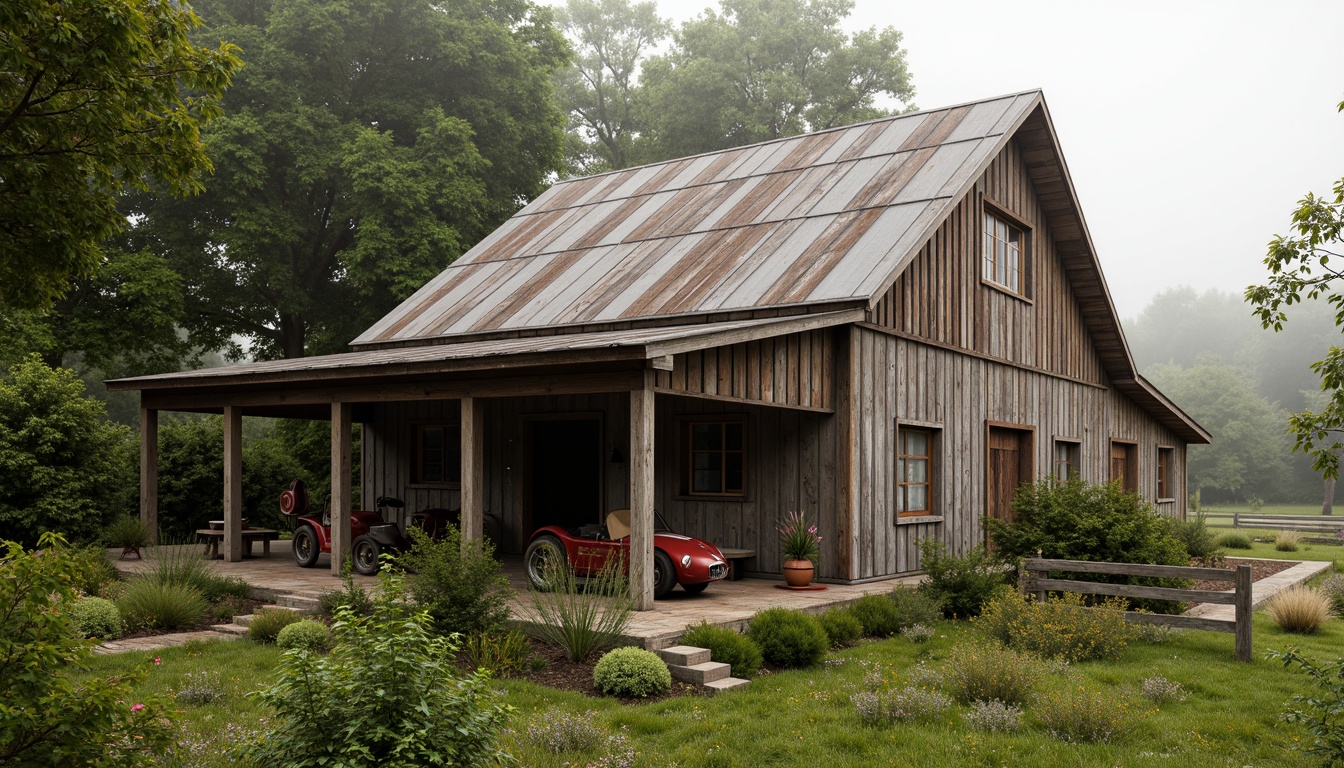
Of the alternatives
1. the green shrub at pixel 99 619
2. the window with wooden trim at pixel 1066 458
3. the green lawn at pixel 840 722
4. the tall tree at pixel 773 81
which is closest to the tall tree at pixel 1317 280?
the green lawn at pixel 840 722

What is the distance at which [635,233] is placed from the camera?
641 inches

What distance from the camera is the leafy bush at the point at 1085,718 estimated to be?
6664 millimetres

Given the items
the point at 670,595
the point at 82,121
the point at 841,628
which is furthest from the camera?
the point at 670,595

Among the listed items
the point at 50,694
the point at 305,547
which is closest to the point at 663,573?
the point at 305,547

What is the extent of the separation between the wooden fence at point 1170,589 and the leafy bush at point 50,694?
804 centimetres

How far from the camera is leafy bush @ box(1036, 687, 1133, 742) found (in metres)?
6.66

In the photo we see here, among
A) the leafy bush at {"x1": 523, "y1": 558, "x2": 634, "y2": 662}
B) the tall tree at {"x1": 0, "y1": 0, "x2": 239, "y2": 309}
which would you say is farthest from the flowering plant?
the tall tree at {"x1": 0, "y1": 0, "x2": 239, "y2": 309}

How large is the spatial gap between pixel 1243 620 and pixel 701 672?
4829 millimetres

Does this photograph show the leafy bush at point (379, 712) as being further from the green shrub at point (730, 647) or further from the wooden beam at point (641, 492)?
the wooden beam at point (641, 492)

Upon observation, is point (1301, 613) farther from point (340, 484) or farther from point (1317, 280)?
point (340, 484)

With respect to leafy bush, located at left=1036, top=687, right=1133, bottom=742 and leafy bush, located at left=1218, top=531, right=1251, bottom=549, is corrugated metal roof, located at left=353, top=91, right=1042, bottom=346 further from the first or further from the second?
leafy bush, located at left=1218, top=531, right=1251, bottom=549

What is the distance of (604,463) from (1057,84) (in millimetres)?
173090

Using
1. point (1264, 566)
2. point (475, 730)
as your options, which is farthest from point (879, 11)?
point (475, 730)

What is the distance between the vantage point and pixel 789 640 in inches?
347
